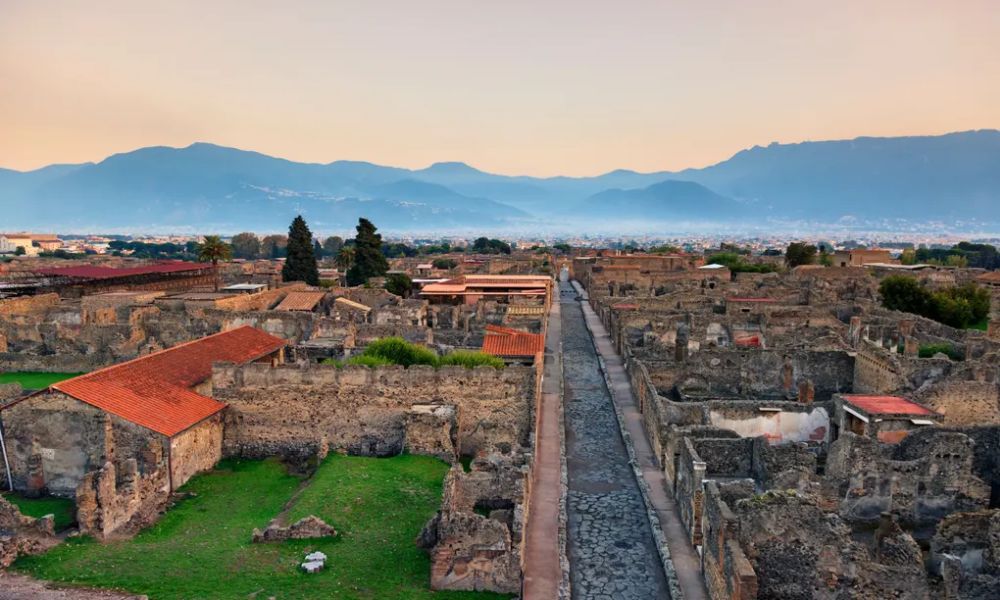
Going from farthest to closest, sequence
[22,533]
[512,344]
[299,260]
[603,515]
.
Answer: [299,260], [512,344], [603,515], [22,533]

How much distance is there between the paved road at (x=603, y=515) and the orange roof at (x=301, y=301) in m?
22.3

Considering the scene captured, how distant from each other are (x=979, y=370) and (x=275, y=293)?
141 ft

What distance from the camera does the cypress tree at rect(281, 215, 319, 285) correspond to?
6619 centimetres

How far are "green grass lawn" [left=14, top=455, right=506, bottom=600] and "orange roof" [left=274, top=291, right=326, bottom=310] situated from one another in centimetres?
2576

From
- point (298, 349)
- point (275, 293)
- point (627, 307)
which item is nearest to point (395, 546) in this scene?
point (298, 349)

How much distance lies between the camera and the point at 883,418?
19.1m

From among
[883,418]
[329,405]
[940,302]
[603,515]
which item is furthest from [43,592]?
[940,302]

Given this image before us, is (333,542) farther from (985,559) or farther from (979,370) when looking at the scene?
(979,370)

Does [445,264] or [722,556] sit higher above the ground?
[445,264]

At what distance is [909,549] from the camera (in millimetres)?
11867

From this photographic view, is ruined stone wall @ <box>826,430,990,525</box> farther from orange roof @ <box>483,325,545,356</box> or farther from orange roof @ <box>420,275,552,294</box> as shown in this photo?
orange roof @ <box>420,275,552,294</box>

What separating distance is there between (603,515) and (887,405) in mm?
10055

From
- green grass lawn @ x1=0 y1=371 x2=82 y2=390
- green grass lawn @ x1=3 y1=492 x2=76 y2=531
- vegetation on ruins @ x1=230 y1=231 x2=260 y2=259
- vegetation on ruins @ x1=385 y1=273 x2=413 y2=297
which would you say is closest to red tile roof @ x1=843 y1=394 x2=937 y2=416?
green grass lawn @ x1=3 y1=492 x2=76 y2=531

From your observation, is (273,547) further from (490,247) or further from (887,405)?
(490,247)
